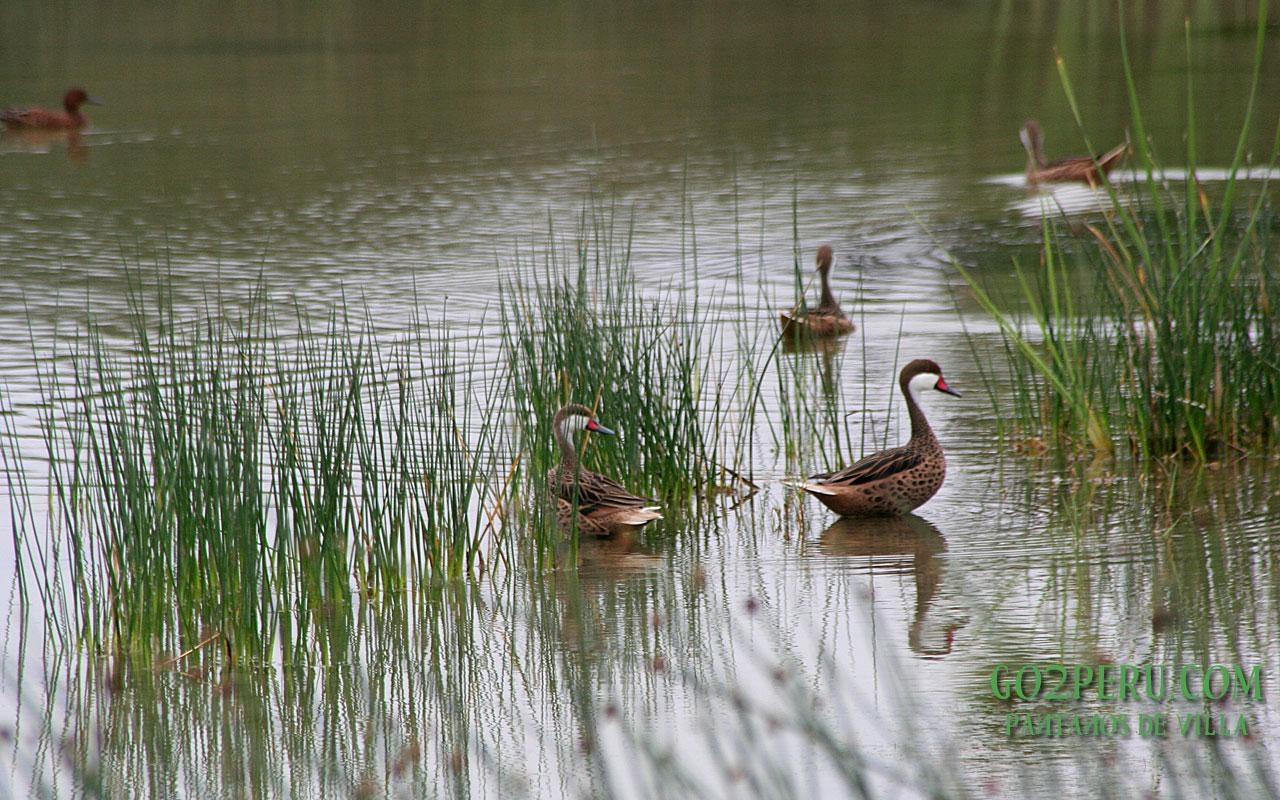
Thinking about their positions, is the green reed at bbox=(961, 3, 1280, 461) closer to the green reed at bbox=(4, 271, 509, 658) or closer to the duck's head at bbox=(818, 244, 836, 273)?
the green reed at bbox=(4, 271, 509, 658)

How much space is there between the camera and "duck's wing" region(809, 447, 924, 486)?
6.21m

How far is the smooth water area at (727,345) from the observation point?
418 centimetres

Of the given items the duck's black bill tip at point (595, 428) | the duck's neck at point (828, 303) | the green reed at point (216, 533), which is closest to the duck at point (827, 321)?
the duck's neck at point (828, 303)

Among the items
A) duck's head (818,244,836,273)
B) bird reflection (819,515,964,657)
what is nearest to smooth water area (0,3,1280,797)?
bird reflection (819,515,964,657)

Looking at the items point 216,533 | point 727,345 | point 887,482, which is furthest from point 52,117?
point 216,533

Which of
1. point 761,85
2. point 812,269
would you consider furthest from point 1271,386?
point 761,85

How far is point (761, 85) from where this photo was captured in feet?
71.6

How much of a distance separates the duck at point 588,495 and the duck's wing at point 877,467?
0.67 meters

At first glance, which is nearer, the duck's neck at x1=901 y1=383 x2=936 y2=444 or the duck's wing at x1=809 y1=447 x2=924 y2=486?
the duck's wing at x1=809 y1=447 x2=924 y2=486

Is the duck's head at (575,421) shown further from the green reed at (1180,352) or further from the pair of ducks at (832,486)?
the green reed at (1180,352)

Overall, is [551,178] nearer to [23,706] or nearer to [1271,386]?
[1271,386]

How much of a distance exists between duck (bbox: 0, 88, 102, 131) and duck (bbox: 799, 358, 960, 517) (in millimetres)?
15575

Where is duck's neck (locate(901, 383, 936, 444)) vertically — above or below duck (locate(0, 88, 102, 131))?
below

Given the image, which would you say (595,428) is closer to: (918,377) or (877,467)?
(877,467)
